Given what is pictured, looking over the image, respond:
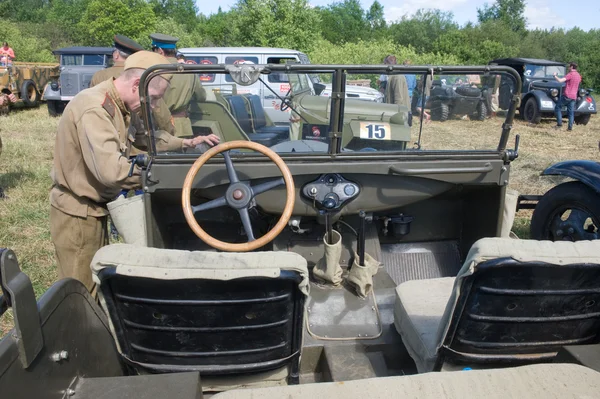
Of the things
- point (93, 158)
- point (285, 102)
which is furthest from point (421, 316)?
point (93, 158)

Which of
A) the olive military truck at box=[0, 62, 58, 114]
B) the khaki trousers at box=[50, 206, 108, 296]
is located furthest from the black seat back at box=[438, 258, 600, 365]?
the olive military truck at box=[0, 62, 58, 114]

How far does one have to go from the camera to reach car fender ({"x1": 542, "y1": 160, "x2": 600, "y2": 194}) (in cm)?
388

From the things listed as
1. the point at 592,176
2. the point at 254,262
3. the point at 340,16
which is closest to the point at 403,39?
the point at 340,16

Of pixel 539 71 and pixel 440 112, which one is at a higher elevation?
pixel 539 71

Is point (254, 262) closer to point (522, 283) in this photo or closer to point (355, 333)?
point (522, 283)

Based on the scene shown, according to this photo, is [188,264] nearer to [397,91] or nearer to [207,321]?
[207,321]

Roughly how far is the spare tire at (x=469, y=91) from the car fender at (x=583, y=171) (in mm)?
1652

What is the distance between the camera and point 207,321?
178 cm

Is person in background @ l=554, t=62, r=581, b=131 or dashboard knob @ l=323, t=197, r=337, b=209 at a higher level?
person in background @ l=554, t=62, r=581, b=131

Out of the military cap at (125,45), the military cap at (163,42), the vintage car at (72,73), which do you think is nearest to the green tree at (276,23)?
the vintage car at (72,73)

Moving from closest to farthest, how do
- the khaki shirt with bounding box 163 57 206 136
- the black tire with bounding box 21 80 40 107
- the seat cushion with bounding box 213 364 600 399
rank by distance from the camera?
the seat cushion with bounding box 213 364 600 399
the khaki shirt with bounding box 163 57 206 136
the black tire with bounding box 21 80 40 107

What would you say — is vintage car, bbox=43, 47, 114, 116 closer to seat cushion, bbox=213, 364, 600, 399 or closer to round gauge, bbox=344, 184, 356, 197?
round gauge, bbox=344, 184, 356, 197

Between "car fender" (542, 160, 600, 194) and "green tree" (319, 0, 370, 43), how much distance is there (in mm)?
41250

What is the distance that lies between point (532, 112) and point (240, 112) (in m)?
13.3
